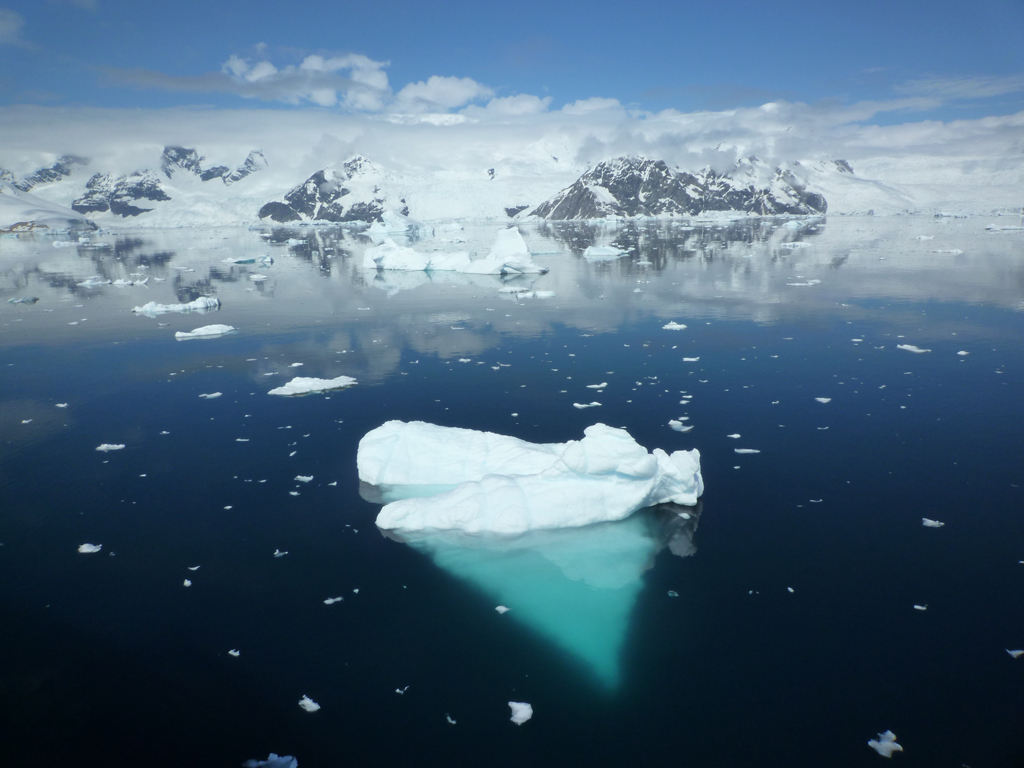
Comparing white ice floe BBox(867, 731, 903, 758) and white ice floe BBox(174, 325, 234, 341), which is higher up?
white ice floe BBox(174, 325, 234, 341)

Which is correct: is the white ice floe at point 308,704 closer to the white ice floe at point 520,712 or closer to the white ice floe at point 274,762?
the white ice floe at point 274,762

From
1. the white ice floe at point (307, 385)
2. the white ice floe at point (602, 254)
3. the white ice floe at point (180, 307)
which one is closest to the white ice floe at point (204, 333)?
the white ice floe at point (180, 307)

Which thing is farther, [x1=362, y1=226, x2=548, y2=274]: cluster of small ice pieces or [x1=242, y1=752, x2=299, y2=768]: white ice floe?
[x1=362, y1=226, x2=548, y2=274]: cluster of small ice pieces

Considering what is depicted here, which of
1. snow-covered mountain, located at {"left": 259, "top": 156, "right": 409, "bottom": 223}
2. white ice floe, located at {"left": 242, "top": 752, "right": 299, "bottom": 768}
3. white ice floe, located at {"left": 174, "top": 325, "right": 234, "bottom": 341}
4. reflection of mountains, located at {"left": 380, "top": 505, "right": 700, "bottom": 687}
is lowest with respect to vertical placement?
white ice floe, located at {"left": 242, "top": 752, "right": 299, "bottom": 768}

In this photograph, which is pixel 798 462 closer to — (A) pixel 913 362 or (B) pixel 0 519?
(A) pixel 913 362

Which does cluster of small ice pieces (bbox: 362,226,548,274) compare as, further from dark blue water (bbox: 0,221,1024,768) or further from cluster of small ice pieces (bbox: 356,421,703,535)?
cluster of small ice pieces (bbox: 356,421,703,535)

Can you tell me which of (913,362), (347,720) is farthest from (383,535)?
(913,362)

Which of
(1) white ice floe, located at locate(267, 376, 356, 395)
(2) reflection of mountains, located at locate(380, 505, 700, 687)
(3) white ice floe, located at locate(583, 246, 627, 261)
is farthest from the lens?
(3) white ice floe, located at locate(583, 246, 627, 261)

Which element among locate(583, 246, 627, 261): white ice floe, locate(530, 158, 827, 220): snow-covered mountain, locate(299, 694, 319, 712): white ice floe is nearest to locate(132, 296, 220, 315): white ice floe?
locate(299, 694, 319, 712): white ice floe
